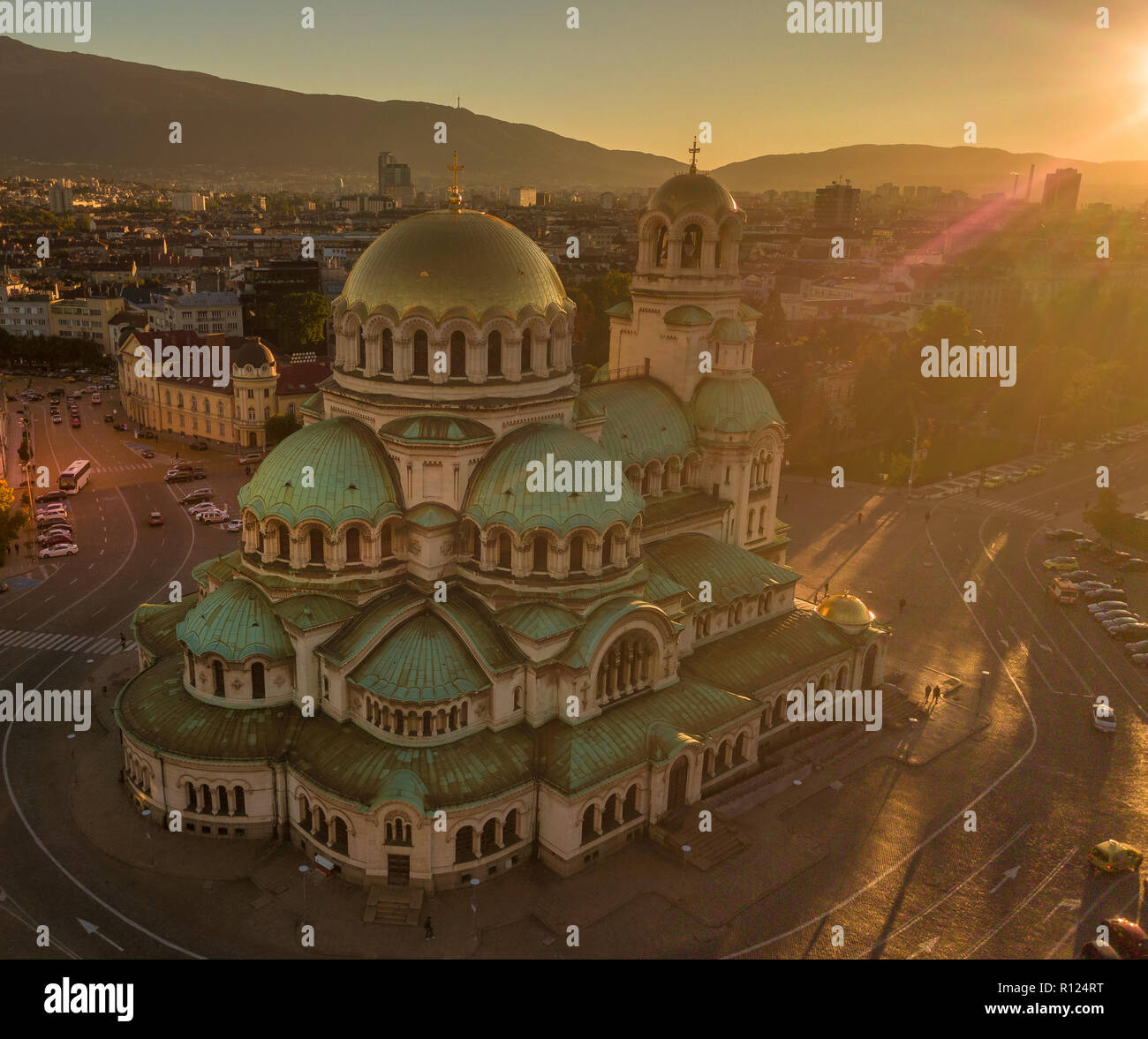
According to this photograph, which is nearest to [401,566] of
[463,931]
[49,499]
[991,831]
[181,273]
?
[463,931]

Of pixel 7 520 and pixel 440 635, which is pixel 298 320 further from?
pixel 440 635

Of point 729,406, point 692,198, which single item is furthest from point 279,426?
point 729,406

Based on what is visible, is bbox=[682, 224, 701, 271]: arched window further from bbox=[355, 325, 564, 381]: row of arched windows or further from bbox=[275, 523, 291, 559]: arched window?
bbox=[275, 523, 291, 559]: arched window

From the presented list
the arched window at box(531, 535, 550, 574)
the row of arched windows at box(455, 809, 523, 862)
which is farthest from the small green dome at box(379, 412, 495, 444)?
the row of arched windows at box(455, 809, 523, 862)

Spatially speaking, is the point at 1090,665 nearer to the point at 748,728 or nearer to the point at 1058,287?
the point at 748,728

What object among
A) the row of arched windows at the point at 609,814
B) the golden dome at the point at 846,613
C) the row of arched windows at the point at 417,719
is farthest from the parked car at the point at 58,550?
the golden dome at the point at 846,613

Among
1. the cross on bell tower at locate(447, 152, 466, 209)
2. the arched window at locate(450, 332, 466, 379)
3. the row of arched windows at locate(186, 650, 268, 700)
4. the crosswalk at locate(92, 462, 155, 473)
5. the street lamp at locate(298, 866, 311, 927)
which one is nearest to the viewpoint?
the street lamp at locate(298, 866, 311, 927)
